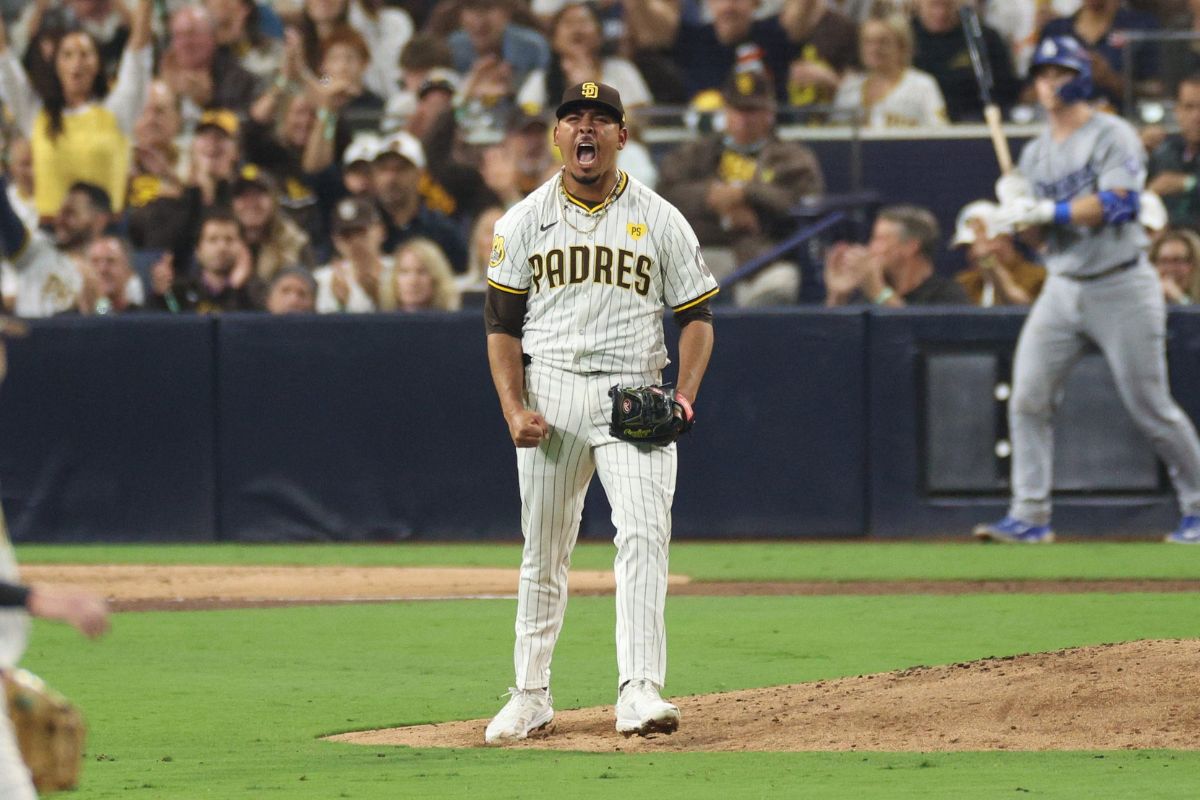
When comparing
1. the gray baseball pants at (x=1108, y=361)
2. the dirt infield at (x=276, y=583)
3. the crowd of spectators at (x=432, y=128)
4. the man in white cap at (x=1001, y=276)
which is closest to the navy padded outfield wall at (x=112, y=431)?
the crowd of spectators at (x=432, y=128)

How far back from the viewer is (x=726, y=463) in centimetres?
1216

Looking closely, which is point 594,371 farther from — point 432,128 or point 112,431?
point 432,128

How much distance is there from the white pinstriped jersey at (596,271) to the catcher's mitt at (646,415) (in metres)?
0.13

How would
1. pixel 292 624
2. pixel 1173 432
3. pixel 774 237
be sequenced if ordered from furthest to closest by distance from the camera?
pixel 774 237 → pixel 1173 432 → pixel 292 624

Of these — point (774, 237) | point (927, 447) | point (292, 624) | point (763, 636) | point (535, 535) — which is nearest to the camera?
point (535, 535)

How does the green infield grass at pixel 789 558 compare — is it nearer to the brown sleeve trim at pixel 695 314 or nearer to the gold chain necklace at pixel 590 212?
the brown sleeve trim at pixel 695 314

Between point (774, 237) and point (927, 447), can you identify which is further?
point (774, 237)

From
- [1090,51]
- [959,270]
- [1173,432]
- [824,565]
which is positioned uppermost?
[1090,51]

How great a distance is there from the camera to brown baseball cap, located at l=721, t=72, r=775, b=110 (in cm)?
1314

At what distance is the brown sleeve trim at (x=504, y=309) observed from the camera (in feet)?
19.7

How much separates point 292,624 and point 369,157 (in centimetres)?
559

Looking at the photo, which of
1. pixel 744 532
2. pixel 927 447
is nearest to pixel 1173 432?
pixel 927 447

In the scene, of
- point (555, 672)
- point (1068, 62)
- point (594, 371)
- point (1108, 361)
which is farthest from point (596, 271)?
point (1108, 361)

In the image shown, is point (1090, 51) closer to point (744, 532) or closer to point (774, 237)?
point (774, 237)
